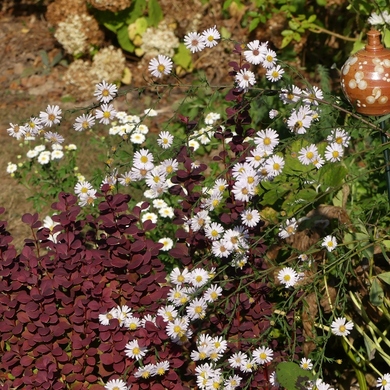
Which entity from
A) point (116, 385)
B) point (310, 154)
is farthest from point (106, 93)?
point (116, 385)

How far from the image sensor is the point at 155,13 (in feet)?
19.3

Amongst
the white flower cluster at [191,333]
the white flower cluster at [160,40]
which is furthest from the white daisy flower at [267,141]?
the white flower cluster at [160,40]

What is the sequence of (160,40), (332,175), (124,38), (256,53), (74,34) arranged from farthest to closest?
(124,38)
(74,34)
(160,40)
(332,175)
(256,53)

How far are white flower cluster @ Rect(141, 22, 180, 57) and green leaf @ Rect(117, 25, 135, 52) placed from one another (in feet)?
0.66

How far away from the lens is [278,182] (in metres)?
3.31

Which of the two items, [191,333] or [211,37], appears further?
[191,333]

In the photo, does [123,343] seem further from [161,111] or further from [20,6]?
[20,6]

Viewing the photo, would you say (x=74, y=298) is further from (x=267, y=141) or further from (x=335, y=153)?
(x=335, y=153)

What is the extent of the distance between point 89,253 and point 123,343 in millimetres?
329

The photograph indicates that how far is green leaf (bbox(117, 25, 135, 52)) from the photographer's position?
5996mm

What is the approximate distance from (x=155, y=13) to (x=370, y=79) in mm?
3664

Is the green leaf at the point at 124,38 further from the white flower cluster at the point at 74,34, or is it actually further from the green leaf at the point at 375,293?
the green leaf at the point at 375,293

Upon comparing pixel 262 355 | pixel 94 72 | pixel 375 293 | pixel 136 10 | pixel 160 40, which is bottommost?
pixel 94 72

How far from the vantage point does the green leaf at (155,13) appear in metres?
5.87
